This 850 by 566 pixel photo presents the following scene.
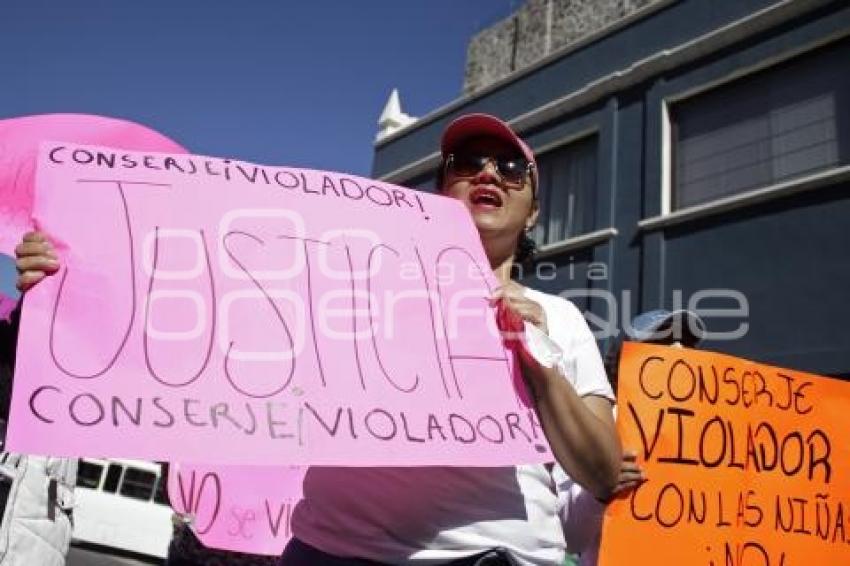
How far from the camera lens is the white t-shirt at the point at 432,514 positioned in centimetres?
128

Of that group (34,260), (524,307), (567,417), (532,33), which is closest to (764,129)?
→ (524,307)

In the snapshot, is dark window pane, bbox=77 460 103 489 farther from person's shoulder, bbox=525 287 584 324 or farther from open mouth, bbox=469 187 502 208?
person's shoulder, bbox=525 287 584 324

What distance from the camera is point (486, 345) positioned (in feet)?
4.85

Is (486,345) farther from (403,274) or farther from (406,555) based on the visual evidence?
(406,555)

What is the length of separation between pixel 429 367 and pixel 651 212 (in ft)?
23.3

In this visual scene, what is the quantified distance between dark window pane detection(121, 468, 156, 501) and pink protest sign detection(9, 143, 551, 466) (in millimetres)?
15144

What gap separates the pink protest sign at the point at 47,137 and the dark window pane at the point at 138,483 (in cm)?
1468

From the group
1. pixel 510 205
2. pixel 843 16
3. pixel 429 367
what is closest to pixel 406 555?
pixel 429 367

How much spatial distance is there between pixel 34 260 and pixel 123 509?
1518 cm

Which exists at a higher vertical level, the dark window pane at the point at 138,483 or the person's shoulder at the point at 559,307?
the person's shoulder at the point at 559,307

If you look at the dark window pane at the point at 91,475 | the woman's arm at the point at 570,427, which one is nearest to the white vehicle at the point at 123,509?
the dark window pane at the point at 91,475

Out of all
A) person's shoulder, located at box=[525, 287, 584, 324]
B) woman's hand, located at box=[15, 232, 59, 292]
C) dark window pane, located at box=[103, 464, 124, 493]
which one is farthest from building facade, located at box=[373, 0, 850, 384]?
dark window pane, located at box=[103, 464, 124, 493]

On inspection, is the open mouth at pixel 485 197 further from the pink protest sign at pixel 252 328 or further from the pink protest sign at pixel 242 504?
the pink protest sign at pixel 242 504

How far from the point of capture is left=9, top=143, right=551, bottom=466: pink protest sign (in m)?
1.23
